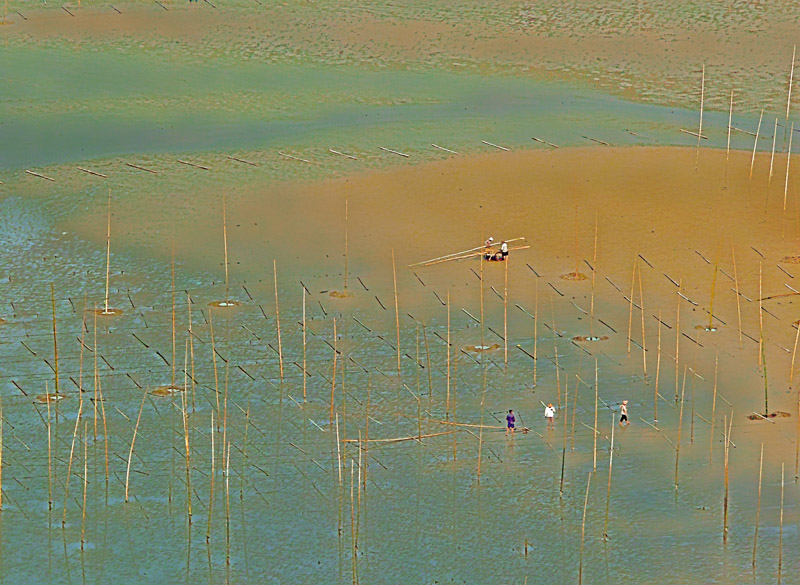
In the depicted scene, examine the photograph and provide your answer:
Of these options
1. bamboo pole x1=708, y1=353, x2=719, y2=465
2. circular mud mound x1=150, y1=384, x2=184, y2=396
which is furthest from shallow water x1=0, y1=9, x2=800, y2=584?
circular mud mound x1=150, y1=384, x2=184, y2=396

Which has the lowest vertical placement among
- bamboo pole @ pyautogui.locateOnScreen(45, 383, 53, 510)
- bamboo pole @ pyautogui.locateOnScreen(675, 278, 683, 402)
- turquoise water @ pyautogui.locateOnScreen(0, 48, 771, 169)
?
bamboo pole @ pyautogui.locateOnScreen(45, 383, 53, 510)

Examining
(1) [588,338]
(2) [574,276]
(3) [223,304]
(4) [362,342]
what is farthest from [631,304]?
(3) [223,304]

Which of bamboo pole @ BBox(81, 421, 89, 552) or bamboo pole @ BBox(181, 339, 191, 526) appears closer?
bamboo pole @ BBox(81, 421, 89, 552)

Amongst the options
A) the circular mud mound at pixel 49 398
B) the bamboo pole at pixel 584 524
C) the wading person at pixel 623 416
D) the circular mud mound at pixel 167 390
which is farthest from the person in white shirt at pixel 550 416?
the circular mud mound at pixel 49 398

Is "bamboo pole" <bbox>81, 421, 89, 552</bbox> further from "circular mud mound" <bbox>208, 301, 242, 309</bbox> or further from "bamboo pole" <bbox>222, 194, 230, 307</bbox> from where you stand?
"bamboo pole" <bbox>222, 194, 230, 307</bbox>

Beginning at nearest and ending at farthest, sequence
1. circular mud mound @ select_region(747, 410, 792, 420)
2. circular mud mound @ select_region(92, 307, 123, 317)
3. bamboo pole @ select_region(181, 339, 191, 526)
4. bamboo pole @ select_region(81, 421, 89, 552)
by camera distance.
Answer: bamboo pole @ select_region(81, 421, 89, 552)
bamboo pole @ select_region(181, 339, 191, 526)
circular mud mound @ select_region(747, 410, 792, 420)
circular mud mound @ select_region(92, 307, 123, 317)

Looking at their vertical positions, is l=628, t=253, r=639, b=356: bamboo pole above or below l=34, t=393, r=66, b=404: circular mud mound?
above

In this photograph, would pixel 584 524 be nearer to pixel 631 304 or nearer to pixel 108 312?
pixel 631 304

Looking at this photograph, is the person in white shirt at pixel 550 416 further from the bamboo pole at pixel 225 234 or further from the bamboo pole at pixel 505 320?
the bamboo pole at pixel 225 234

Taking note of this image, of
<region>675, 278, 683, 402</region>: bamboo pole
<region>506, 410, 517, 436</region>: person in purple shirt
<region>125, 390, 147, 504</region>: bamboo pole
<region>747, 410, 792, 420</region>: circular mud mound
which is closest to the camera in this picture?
<region>125, 390, 147, 504</region>: bamboo pole
